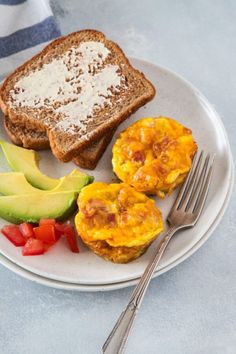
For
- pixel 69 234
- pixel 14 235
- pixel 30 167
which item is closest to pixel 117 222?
pixel 69 234

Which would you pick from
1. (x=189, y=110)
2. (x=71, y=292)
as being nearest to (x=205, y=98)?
(x=189, y=110)

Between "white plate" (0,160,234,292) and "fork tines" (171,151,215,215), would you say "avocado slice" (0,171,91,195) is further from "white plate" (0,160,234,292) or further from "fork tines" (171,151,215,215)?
"fork tines" (171,151,215,215)

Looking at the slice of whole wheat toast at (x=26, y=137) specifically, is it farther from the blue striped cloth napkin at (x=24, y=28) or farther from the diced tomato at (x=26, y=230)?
the blue striped cloth napkin at (x=24, y=28)

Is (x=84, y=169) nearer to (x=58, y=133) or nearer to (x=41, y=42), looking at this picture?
(x=58, y=133)

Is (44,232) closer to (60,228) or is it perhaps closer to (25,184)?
(60,228)

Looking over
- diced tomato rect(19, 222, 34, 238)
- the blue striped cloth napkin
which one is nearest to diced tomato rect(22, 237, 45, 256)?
diced tomato rect(19, 222, 34, 238)

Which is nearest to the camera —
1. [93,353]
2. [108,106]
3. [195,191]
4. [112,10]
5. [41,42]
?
[93,353]
